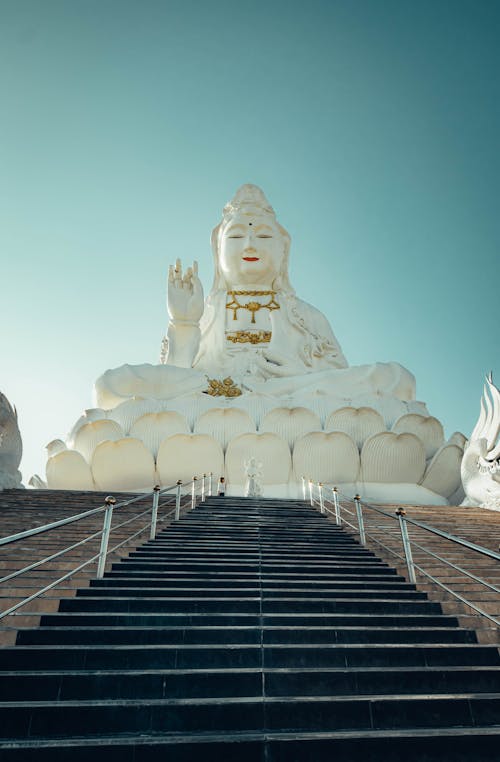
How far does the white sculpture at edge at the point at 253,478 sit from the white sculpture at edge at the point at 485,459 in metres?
3.89

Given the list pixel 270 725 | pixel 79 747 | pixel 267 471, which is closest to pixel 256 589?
pixel 270 725

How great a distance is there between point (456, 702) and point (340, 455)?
8361mm

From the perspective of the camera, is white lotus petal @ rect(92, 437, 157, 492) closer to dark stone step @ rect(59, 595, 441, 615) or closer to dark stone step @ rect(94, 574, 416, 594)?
dark stone step @ rect(94, 574, 416, 594)

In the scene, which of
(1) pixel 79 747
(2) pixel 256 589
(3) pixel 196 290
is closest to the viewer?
(1) pixel 79 747

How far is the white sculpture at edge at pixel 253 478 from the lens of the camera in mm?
9284

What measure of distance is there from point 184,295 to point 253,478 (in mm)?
6162

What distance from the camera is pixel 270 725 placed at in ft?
6.70

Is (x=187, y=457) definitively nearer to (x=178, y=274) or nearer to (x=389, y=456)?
(x=389, y=456)

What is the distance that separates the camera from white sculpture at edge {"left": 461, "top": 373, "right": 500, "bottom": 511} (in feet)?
27.4

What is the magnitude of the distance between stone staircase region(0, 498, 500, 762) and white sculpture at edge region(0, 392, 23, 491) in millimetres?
5778

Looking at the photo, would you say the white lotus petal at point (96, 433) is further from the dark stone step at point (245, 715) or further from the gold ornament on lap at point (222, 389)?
the dark stone step at point (245, 715)

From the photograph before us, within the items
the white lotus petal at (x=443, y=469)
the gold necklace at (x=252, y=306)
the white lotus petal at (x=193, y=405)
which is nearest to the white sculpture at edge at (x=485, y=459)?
the white lotus petal at (x=443, y=469)

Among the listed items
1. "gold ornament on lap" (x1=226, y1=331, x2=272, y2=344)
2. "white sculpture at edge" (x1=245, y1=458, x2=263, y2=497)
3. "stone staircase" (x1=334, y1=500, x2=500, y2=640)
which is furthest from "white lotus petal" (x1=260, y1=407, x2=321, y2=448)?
"gold ornament on lap" (x1=226, y1=331, x2=272, y2=344)

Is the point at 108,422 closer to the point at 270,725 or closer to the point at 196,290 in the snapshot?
the point at 196,290
